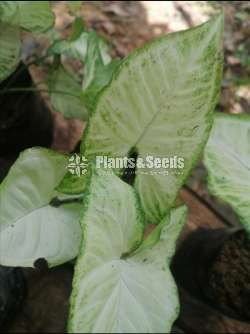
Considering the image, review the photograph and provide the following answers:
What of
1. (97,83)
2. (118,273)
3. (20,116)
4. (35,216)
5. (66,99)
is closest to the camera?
(118,273)

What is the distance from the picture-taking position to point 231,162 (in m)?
0.77

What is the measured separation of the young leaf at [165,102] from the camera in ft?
2.21

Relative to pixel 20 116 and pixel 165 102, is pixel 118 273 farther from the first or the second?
pixel 20 116

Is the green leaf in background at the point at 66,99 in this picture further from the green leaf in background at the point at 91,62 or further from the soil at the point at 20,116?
the green leaf in background at the point at 91,62

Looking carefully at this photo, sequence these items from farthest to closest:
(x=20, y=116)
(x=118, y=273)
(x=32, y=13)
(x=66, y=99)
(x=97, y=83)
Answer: (x=20, y=116)
(x=66, y=99)
(x=32, y=13)
(x=97, y=83)
(x=118, y=273)

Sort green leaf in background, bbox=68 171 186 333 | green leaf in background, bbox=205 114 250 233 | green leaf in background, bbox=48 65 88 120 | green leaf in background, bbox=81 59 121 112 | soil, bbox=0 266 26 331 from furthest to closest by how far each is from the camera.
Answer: green leaf in background, bbox=48 65 88 120 → soil, bbox=0 266 26 331 → green leaf in background, bbox=81 59 121 112 → green leaf in background, bbox=205 114 250 233 → green leaf in background, bbox=68 171 186 333

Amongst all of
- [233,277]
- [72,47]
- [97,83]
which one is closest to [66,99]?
[72,47]

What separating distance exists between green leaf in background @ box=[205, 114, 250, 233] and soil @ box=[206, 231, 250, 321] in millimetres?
282

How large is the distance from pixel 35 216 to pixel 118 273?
0.20 meters

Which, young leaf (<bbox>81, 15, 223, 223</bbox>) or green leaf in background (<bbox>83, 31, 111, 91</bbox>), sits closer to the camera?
young leaf (<bbox>81, 15, 223, 223</bbox>)

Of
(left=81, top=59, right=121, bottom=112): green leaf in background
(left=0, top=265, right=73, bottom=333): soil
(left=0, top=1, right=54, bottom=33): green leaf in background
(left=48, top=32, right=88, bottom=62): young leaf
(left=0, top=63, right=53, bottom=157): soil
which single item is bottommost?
(left=0, top=265, right=73, bottom=333): soil

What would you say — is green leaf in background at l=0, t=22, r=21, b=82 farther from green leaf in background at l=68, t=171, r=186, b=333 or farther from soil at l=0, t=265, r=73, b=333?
soil at l=0, t=265, r=73, b=333

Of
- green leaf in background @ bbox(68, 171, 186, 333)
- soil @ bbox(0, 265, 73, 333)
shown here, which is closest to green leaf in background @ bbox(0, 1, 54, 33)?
green leaf in background @ bbox(68, 171, 186, 333)

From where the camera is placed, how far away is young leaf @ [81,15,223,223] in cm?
67
